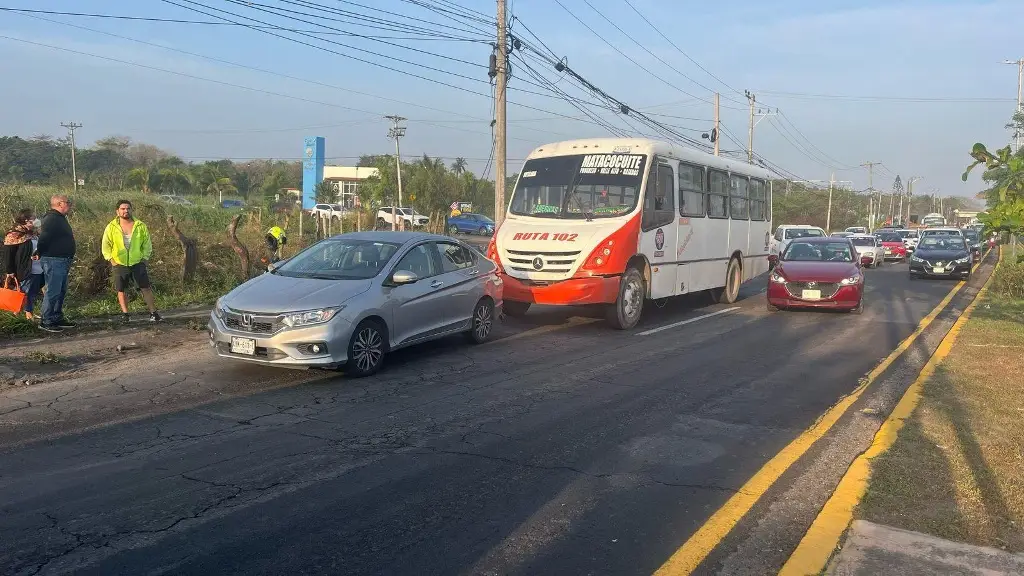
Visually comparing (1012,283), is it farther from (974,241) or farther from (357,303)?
(974,241)

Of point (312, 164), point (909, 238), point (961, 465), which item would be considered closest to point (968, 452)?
point (961, 465)

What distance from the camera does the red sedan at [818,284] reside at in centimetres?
1500

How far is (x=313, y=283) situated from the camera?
350 inches

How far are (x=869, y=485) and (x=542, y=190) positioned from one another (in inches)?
353

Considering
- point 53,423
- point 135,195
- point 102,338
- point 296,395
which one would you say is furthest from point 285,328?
point 135,195

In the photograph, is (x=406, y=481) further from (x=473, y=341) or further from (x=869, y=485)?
(x=473, y=341)

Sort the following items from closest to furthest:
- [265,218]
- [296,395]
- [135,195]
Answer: [296,395] < [135,195] < [265,218]

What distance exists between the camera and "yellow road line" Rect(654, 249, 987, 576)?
13.9 feet

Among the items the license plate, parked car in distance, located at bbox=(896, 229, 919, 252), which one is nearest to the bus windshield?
the license plate

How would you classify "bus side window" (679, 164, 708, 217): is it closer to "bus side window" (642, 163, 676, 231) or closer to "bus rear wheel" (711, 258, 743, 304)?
"bus side window" (642, 163, 676, 231)

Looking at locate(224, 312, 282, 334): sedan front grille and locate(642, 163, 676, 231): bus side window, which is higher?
locate(642, 163, 676, 231): bus side window

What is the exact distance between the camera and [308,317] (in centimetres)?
817

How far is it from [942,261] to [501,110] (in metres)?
14.6

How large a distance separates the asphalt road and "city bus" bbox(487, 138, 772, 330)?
272cm
